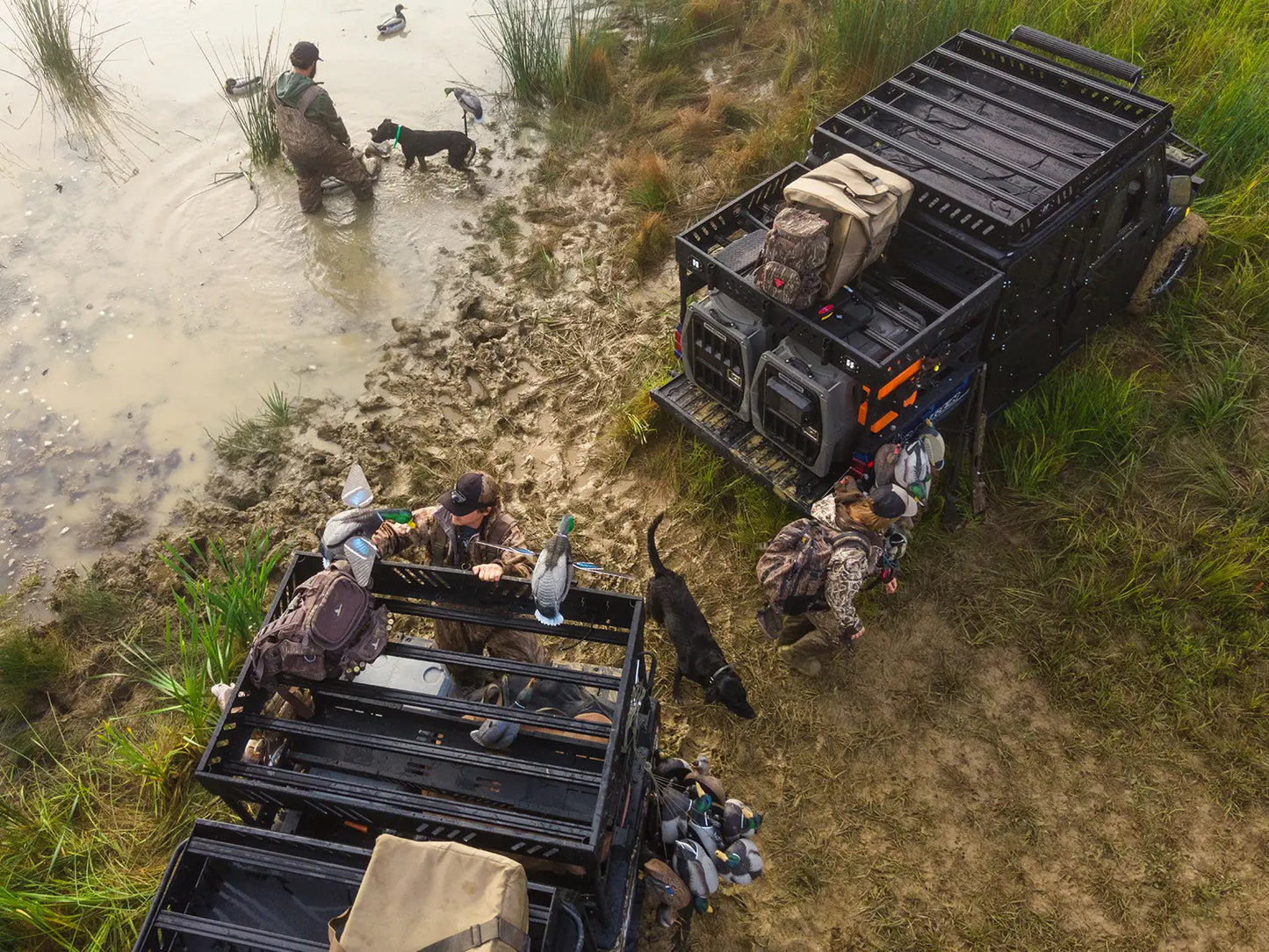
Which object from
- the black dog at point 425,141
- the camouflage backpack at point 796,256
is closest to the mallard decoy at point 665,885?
the camouflage backpack at point 796,256

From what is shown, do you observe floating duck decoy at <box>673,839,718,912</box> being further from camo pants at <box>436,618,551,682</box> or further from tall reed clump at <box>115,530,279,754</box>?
tall reed clump at <box>115,530,279,754</box>

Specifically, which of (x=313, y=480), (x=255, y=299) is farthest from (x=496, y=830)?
(x=255, y=299)

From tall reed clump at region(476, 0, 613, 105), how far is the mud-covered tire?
5.01 m

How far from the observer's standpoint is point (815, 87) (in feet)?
25.0

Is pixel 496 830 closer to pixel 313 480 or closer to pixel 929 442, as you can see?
pixel 929 442

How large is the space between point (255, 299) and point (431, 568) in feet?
15.4

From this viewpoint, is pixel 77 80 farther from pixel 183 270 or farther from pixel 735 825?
pixel 735 825

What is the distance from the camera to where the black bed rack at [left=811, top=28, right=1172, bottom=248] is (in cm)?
439

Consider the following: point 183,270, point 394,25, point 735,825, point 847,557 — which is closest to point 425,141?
point 183,270

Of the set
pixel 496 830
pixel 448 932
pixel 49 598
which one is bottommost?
pixel 49 598

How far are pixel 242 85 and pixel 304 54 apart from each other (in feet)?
5.70

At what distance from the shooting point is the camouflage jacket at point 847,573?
4227 mm

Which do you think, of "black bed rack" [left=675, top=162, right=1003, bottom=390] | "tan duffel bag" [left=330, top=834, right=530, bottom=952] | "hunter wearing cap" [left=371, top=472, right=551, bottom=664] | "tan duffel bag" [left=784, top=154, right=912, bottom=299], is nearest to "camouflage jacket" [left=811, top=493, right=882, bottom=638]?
"black bed rack" [left=675, top=162, right=1003, bottom=390]

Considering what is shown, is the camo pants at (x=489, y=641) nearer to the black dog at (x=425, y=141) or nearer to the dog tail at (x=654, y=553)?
the dog tail at (x=654, y=553)
